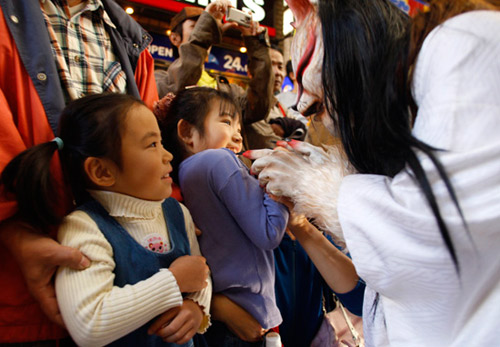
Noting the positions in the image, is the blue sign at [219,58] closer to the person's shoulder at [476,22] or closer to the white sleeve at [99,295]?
the white sleeve at [99,295]

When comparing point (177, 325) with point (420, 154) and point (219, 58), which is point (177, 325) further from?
point (219, 58)

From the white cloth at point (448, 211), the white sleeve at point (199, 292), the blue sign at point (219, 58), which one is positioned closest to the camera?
the white cloth at point (448, 211)

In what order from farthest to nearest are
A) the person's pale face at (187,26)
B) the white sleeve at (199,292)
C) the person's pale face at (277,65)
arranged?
the person's pale face at (277,65)
the person's pale face at (187,26)
the white sleeve at (199,292)

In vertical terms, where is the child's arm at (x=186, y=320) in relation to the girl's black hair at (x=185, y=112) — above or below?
below

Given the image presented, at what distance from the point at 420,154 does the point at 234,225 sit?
62 centimetres

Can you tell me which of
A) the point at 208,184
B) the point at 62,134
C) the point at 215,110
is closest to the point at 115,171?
the point at 62,134

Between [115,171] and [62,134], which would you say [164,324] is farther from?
[62,134]

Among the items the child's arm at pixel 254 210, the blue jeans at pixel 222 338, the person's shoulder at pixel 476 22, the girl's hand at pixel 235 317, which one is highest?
the person's shoulder at pixel 476 22

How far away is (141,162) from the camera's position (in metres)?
0.86

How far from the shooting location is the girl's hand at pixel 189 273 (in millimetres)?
808

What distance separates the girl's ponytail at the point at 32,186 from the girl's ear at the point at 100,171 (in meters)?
0.10

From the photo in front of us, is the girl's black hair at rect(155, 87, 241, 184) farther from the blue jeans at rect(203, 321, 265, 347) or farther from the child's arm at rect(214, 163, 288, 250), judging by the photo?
the blue jeans at rect(203, 321, 265, 347)

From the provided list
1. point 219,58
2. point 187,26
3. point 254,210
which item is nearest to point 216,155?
point 254,210

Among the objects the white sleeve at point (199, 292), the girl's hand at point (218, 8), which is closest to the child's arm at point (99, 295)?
the white sleeve at point (199, 292)
